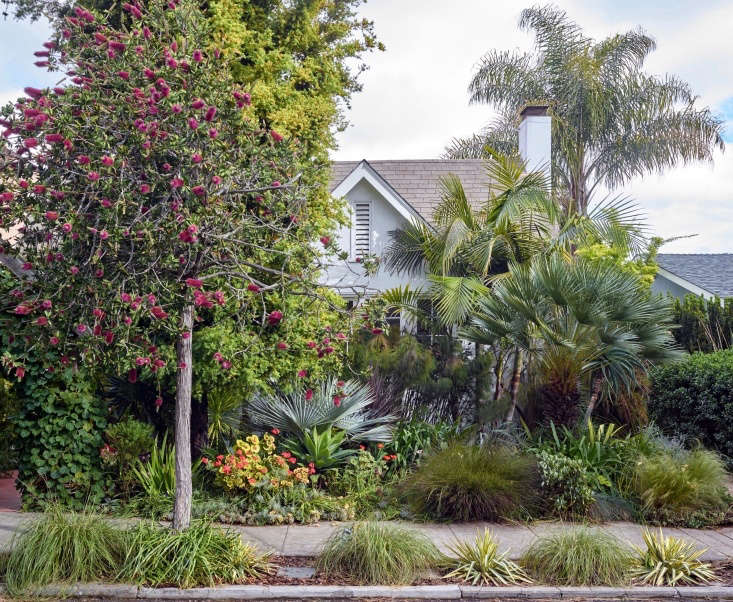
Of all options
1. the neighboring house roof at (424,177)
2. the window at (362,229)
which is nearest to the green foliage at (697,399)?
the window at (362,229)

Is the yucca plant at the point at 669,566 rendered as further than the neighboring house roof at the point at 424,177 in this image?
No

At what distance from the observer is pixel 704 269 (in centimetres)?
2311

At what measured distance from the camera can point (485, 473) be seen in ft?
27.7

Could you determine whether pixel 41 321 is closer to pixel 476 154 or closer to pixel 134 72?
pixel 134 72

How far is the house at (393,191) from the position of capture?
58.6ft

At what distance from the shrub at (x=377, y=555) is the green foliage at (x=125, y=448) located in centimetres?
310

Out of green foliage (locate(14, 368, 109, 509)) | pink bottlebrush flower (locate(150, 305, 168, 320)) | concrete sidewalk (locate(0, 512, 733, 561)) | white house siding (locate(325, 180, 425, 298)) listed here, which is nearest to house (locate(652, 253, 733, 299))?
white house siding (locate(325, 180, 425, 298))

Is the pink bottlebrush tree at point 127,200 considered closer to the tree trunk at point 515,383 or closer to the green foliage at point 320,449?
the green foliage at point 320,449

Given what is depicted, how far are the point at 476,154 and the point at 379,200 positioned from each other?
44.8ft

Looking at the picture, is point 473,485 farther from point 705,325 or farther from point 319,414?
point 705,325

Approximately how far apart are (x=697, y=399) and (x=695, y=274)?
37.7 feet

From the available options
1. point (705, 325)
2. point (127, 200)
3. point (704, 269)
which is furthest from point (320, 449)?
point (704, 269)

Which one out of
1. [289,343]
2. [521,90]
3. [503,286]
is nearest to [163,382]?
[289,343]

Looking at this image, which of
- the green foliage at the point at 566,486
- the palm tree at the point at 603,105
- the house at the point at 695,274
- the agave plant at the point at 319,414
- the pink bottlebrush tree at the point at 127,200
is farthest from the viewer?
the palm tree at the point at 603,105
